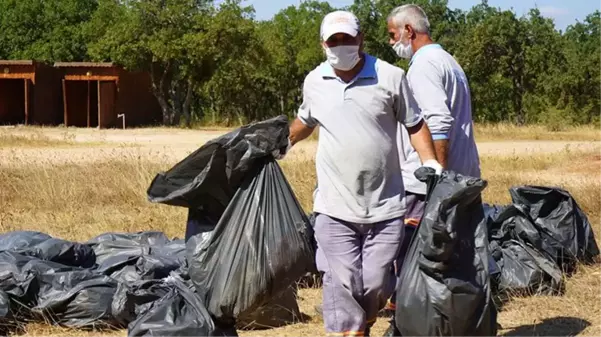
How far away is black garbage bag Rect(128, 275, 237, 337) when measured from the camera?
457 cm

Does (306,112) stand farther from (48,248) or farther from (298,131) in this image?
(48,248)

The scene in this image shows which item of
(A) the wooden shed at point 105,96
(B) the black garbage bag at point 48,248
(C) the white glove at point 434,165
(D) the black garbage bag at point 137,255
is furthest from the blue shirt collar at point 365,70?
(A) the wooden shed at point 105,96

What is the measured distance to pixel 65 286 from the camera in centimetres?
545

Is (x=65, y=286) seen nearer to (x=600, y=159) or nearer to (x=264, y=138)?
(x=264, y=138)

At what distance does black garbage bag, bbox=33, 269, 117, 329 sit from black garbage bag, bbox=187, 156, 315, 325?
3.72 feet

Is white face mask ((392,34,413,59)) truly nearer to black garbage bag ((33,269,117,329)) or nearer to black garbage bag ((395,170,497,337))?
black garbage bag ((395,170,497,337))

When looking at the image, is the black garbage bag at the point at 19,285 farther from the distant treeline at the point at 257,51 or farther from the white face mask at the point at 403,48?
the distant treeline at the point at 257,51

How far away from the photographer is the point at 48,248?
6.09m

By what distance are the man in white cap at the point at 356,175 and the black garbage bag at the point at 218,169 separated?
1.10 feet

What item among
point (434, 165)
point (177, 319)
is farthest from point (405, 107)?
point (177, 319)

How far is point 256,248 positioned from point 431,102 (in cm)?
120

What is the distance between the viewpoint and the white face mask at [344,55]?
405 centimetres

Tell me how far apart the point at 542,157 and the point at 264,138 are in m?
12.7

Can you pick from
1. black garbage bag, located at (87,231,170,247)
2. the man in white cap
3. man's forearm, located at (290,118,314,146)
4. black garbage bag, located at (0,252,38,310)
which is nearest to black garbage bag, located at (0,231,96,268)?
black garbage bag, located at (87,231,170,247)
